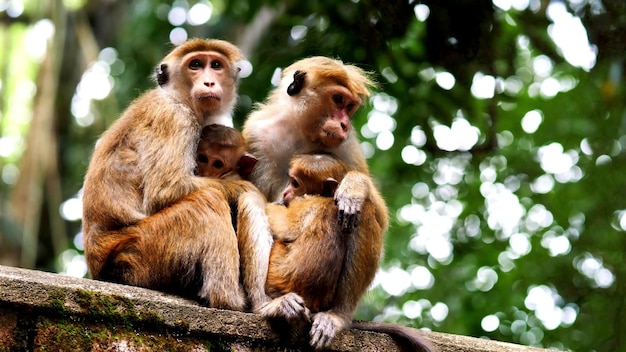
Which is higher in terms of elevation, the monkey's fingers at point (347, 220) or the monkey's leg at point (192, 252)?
the monkey's fingers at point (347, 220)

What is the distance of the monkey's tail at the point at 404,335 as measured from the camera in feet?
15.8

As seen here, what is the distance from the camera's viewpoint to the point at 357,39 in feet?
25.7

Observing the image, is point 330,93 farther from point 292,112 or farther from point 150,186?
point 150,186

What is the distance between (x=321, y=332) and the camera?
184 inches

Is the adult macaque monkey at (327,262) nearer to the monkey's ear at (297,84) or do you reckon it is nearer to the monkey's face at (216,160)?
the monkey's face at (216,160)

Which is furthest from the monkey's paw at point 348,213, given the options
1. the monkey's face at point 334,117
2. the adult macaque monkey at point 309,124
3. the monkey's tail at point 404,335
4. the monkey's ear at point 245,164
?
the monkey's ear at point 245,164

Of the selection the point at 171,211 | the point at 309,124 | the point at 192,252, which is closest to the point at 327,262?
the point at 192,252

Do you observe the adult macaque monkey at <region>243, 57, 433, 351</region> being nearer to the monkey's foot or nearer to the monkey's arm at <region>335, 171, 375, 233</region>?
the monkey's arm at <region>335, 171, 375, 233</region>

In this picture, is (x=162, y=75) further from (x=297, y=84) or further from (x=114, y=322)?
(x=114, y=322)

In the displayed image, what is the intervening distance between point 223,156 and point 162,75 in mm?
828

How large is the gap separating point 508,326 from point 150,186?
7.28 metres

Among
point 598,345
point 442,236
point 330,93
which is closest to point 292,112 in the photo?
point 330,93

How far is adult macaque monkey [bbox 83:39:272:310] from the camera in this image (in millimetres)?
4938

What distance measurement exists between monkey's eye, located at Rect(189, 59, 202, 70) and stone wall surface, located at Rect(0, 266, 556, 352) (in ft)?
6.36
